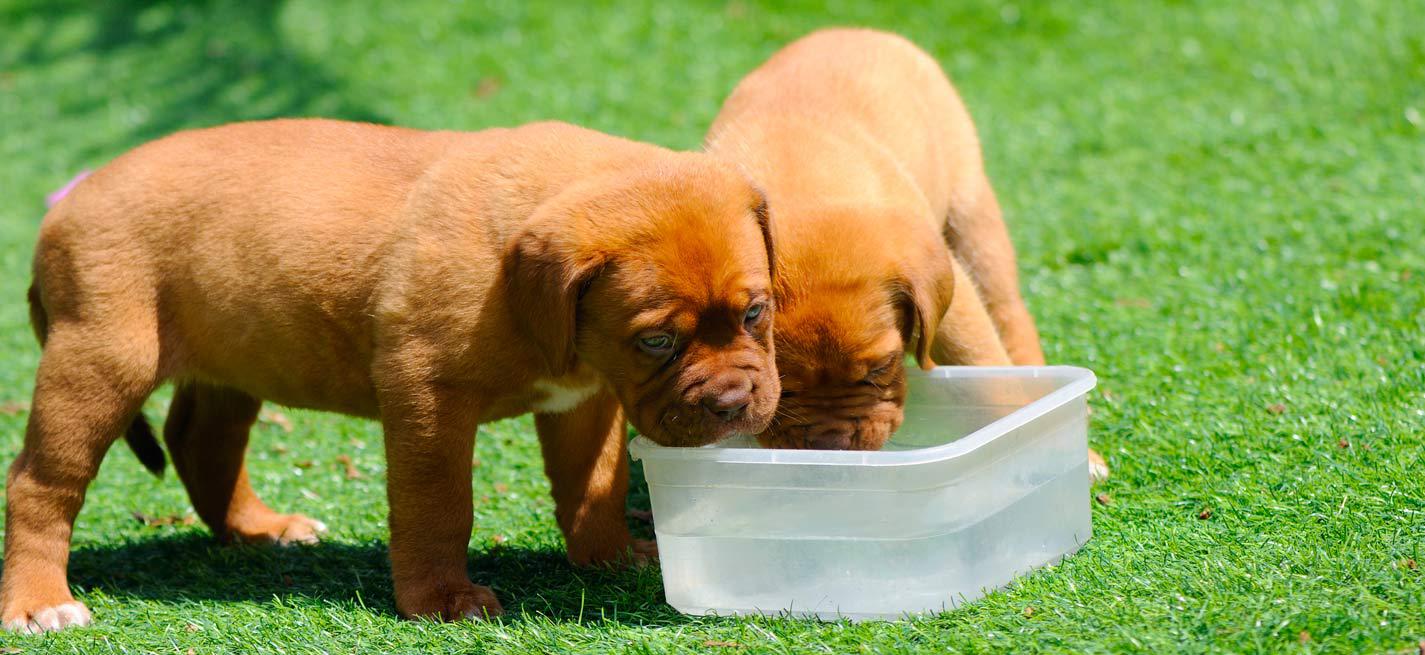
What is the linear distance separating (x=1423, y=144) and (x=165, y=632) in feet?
23.7

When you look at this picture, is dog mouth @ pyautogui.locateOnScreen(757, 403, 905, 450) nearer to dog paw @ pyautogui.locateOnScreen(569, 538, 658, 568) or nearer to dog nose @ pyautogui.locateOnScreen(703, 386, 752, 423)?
dog nose @ pyautogui.locateOnScreen(703, 386, 752, 423)

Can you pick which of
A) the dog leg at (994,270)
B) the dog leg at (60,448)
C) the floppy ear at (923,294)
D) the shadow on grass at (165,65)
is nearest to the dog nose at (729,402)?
the floppy ear at (923,294)

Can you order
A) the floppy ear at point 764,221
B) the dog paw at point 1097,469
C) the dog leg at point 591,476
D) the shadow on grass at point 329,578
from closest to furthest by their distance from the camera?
the floppy ear at point 764,221 → the shadow on grass at point 329,578 → the dog leg at point 591,476 → the dog paw at point 1097,469

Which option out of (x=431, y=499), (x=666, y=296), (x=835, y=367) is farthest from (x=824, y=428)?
(x=431, y=499)

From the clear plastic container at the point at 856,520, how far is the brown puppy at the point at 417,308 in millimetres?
165

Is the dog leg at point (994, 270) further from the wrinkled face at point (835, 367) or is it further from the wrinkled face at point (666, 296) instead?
the wrinkled face at point (666, 296)

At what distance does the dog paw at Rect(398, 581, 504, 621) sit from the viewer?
13.9ft

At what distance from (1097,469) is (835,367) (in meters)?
1.41

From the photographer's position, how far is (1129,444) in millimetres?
5203

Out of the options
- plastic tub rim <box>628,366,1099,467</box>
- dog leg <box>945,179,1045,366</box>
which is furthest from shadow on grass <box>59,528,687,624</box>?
dog leg <box>945,179,1045,366</box>

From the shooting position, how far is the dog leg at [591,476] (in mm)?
4715

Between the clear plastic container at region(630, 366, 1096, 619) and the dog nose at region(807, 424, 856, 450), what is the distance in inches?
12.0

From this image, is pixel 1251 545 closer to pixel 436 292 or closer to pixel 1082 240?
pixel 436 292

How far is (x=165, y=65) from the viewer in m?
12.8
